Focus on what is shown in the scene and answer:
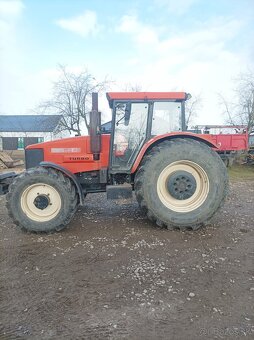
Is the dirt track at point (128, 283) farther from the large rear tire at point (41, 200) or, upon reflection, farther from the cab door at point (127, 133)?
the cab door at point (127, 133)

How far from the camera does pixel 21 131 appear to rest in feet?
129

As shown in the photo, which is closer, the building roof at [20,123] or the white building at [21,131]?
the white building at [21,131]

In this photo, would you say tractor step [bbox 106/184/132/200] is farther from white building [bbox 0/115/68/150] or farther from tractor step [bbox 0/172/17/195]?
white building [bbox 0/115/68/150]

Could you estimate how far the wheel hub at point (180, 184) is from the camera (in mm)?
4918

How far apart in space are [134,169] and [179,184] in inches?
33.7

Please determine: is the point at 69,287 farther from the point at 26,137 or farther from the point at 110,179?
the point at 26,137

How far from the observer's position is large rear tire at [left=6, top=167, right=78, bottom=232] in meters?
4.75

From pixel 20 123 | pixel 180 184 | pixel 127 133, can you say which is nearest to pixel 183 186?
pixel 180 184

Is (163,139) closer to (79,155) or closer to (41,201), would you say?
(79,155)

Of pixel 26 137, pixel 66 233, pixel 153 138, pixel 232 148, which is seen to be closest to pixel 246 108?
pixel 232 148

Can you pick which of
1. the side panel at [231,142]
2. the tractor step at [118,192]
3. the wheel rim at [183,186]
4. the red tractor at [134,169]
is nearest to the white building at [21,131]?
the side panel at [231,142]

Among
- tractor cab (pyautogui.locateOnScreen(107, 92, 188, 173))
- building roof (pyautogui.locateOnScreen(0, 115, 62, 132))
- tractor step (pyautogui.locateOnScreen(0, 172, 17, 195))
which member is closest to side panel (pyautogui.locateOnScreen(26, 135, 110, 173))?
tractor cab (pyautogui.locateOnScreen(107, 92, 188, 173))

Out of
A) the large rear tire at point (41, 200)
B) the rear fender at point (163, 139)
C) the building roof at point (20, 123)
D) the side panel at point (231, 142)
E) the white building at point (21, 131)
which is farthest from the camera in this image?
the building roof at point (20, 123)

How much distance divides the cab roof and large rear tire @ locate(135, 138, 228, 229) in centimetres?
83
